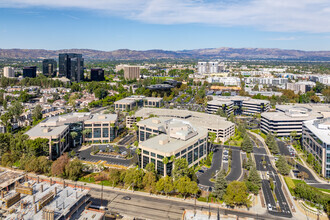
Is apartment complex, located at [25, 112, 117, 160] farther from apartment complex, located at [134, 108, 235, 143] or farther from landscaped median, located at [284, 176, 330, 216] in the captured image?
landscaped median, located at [284, 176, 330, 216]

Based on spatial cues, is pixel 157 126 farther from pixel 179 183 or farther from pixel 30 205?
pixel 30 205

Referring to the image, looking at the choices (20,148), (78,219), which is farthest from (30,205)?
(20,148)

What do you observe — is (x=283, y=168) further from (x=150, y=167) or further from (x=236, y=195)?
(x=150, y=167)

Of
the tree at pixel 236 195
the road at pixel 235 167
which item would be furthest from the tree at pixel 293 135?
the tree at pixel 236 195

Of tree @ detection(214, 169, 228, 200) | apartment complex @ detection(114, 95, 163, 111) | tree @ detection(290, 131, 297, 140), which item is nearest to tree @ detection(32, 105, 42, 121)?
apartment complex @ detection(114, 95, 163, 111)

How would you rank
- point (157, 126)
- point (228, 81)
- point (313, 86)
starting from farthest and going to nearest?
point (228, 81)
point (313, 86)
point (157, 126)

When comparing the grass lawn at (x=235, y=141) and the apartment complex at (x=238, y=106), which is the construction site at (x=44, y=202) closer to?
the grass lawn at (x=235, y=141)

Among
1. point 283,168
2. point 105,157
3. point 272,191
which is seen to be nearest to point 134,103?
point 105,157

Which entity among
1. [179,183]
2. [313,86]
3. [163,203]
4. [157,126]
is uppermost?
[313,86]
